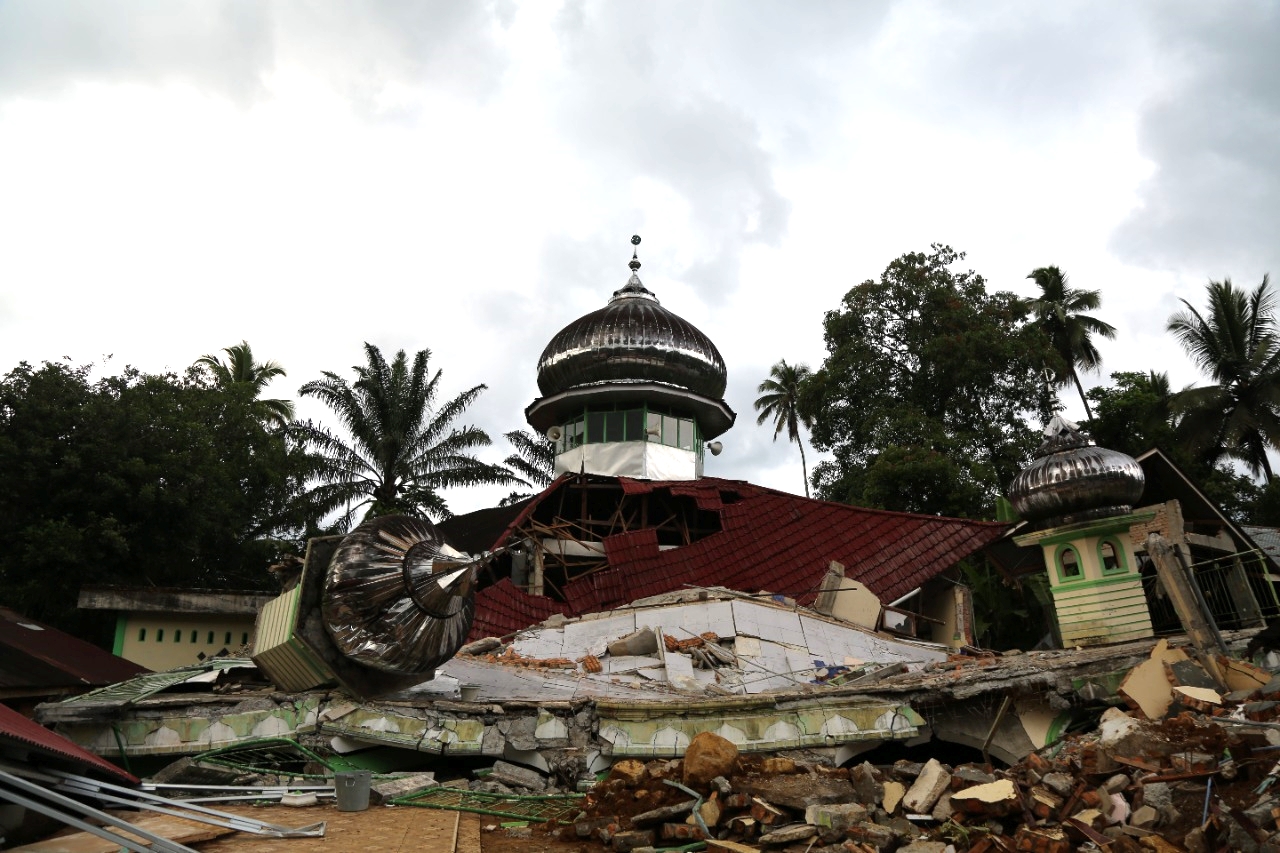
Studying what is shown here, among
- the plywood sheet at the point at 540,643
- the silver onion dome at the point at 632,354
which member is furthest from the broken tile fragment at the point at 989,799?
the silver onion dome at the point at 632,354

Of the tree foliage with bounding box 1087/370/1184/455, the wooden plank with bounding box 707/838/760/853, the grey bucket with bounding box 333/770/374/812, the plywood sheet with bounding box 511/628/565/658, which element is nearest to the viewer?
the wooden plank with bounding box 707/838/760/853

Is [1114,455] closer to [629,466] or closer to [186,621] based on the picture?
[629,466]

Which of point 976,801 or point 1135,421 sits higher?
point 1135,421

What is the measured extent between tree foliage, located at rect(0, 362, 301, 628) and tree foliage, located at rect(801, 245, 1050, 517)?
1693cm

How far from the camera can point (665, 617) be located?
1422cm

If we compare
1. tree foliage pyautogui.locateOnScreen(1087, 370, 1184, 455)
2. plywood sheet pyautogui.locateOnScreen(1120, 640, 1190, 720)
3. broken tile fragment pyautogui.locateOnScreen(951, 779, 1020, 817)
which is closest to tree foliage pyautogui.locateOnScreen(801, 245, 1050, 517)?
tree foliage pyautogui.locateOnScreen(1087, 370, 1184, 455)

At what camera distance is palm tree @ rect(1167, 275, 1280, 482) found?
28562 millimetres

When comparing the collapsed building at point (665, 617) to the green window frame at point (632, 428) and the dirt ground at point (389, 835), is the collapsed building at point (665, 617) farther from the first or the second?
the dirt ground at point (389, 835)

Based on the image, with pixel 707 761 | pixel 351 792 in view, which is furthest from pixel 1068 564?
pixel 351 792

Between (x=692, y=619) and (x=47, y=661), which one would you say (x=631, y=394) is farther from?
(x=47, y=661)

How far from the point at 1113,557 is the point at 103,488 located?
1882 cm

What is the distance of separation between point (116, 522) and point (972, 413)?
23329 millimetres

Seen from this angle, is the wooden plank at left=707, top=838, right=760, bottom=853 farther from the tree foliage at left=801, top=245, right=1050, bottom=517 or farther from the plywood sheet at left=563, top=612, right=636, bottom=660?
the tree foliage at left=801, top=245, right=1050, bottom=517

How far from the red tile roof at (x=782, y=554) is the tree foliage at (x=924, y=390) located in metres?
5.99
